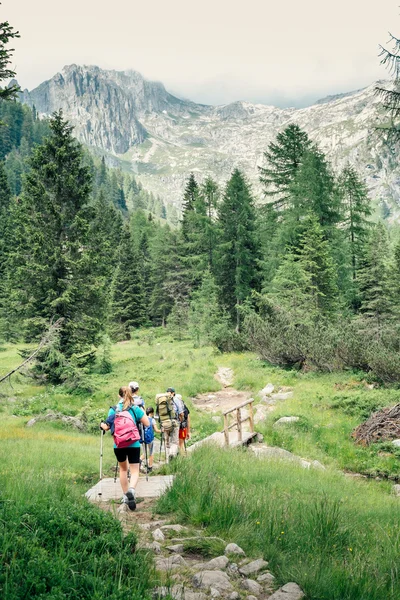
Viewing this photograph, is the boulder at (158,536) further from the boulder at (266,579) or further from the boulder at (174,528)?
the boulder at (266,579)

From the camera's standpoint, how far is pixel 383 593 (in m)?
4.20

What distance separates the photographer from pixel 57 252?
2291 centimetres

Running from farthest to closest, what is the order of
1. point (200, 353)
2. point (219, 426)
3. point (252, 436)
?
point (200, 353), point (219, 426), point (252, 436)

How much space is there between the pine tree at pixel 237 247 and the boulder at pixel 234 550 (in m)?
33.1

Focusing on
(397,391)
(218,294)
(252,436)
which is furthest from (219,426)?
(218,294)

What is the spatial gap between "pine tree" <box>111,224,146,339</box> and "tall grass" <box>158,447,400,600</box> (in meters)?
42.0

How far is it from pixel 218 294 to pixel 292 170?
12.3m

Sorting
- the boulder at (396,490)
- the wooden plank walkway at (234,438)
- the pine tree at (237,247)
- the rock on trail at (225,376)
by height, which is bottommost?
the boulder at (396,490)

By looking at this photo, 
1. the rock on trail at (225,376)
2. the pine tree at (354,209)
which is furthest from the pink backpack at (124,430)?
the pine tree at (354,209)

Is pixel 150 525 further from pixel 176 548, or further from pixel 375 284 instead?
pixel 375 284

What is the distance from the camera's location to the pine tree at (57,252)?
75.0ft

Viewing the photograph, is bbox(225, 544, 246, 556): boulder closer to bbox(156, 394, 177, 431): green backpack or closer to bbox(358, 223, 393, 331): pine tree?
bbox(156, 394, 177, 431): green backpack

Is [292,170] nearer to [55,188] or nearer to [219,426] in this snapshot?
[55,188]

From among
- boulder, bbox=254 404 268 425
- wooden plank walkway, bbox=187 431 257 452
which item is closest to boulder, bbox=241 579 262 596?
wooden plank walkway, bbox=187 431 257 452
